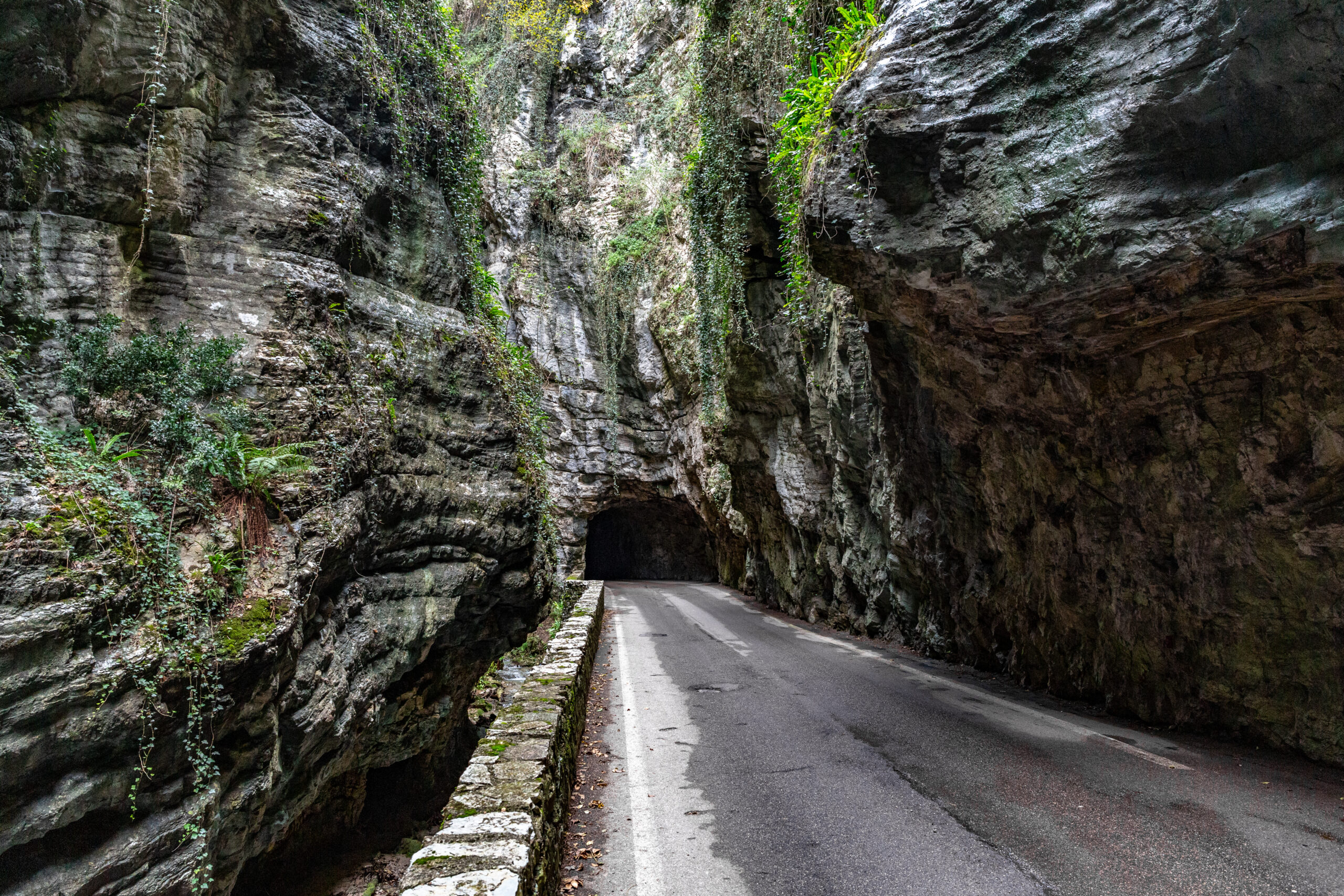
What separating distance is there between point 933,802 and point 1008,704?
3.16 meters

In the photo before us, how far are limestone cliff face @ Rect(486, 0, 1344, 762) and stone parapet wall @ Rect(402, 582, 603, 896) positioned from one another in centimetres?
524

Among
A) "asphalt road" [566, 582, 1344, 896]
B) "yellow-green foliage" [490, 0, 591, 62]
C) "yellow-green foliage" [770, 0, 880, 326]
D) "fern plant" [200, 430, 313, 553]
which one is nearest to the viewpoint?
"asphalt road" [566, 582, 1344, 896]

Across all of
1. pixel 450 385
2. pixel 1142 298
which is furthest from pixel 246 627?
pixel 1142 298

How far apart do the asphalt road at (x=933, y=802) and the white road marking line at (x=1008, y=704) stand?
1.3 inches

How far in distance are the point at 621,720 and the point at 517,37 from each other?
2380 centimetres

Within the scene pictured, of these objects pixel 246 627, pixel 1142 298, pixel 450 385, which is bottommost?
pixel 246 627

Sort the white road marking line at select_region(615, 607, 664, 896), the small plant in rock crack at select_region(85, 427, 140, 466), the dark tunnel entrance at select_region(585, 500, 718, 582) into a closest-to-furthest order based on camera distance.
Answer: the white road marking line at select_region(615, 607, 664, 896) → the small plant in rock crack at select_region(85, 427, 140, 466) → the dark tunnel entrance at select_region(585, 500, 718, 582)

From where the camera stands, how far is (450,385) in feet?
25.0

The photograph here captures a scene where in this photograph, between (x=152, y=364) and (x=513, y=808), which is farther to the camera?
(x=152, y=364)

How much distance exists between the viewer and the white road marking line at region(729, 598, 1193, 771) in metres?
5.34

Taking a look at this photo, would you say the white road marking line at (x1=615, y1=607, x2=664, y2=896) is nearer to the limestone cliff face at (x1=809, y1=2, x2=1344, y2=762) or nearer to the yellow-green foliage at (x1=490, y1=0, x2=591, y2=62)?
the limestone cliff face at (x1=809, y1=2, x2=1344, y2=762)

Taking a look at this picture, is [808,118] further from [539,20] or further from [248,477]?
[539,20]

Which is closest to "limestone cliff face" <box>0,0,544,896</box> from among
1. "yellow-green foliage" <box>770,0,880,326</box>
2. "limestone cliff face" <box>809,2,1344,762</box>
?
"yellow-green foliage" <box>770,0,880,326</box>

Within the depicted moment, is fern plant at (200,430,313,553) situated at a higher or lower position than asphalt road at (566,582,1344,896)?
higher
